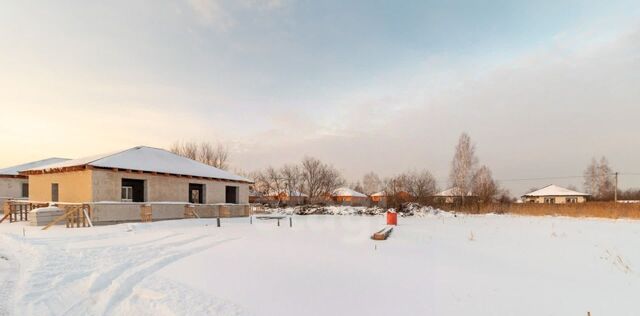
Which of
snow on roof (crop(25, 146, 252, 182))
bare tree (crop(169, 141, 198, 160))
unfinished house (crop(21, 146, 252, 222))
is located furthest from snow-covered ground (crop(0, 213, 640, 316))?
bare tree (crop(169, 141, 198, 160))

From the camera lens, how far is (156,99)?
1797 cm

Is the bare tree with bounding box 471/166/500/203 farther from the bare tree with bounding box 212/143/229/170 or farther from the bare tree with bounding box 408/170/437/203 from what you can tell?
the bare tree with bounding box 212/143/229/170

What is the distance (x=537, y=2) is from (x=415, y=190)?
26.4m

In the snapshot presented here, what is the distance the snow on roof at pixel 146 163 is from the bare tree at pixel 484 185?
2288 centimetres

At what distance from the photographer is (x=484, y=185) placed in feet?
111

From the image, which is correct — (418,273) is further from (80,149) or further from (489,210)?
(80,149)

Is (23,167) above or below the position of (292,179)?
above

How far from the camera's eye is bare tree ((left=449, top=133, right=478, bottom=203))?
119 feet

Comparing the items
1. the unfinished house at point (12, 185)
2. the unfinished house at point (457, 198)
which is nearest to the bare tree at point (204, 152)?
the unfinished house at point (12, 185)

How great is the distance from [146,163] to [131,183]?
7.72 feet

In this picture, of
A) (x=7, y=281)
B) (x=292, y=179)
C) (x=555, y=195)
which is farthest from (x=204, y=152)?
(x=555, y=195)

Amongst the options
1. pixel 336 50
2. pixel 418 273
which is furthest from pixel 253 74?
pixel 418 273

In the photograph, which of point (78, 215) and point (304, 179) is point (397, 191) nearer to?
point (304, 179)

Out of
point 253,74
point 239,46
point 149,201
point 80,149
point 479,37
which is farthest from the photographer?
point 80,149
